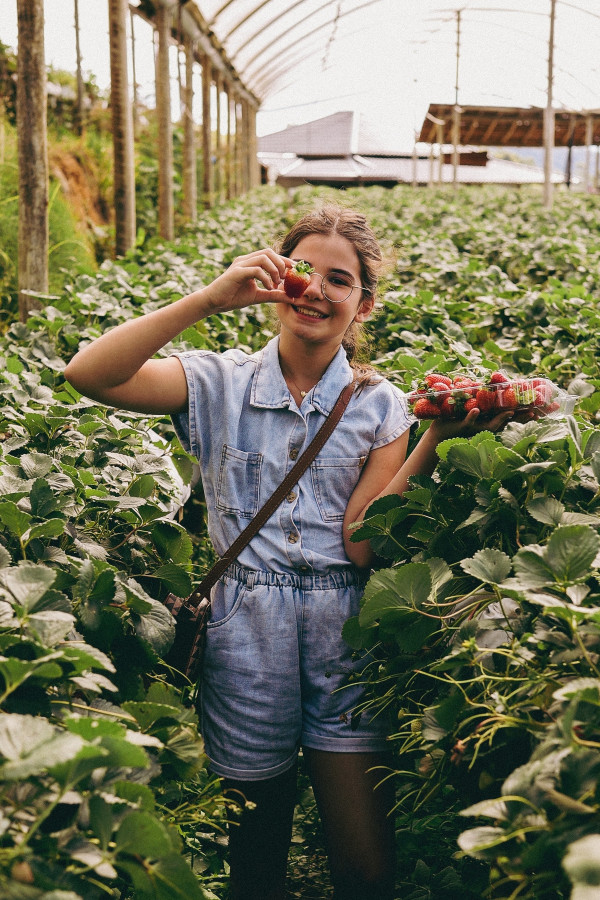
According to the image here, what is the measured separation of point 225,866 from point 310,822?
358 millimetres

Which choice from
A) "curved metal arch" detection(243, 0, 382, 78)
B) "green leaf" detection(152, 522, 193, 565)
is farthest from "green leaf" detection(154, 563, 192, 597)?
"curved metal arch" detection(243, 0, 382, 78)

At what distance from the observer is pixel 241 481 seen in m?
2.07

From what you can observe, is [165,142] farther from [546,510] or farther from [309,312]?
[546,510]

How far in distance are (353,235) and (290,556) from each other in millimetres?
768

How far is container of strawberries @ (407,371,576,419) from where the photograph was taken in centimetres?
180

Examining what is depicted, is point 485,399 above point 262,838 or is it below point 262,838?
above

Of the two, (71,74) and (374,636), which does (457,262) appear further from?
(71,74)

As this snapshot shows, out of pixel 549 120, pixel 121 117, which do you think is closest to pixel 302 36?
pixel 549 120

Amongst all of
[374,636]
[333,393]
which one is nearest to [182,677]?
[374,636]

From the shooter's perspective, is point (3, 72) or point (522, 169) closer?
point (3, 72)

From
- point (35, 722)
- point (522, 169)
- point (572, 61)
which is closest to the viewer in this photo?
point (35, 722)

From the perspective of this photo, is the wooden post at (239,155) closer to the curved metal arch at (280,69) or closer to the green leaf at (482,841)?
the curved metal arch at (280,69)

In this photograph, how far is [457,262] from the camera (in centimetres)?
605

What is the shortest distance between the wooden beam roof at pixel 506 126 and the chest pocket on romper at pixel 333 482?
3039 centimetres
